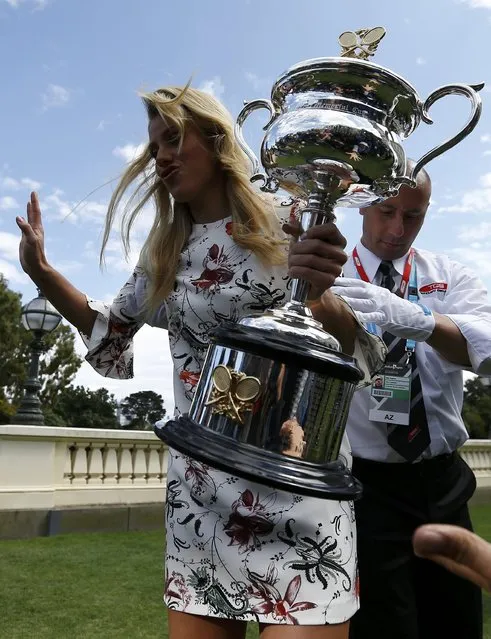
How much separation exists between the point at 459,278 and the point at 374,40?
3.90 feet

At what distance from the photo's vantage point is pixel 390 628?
7.34 feet

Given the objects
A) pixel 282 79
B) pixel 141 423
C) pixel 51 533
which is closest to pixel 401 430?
pixel 282 79

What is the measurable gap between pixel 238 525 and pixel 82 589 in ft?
13.3

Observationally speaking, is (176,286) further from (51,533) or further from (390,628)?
(51,533)

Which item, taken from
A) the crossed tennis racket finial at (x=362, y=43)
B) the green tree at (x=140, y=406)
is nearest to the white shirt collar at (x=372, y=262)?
the crossed tennis racket finial at (x=362, y=43)

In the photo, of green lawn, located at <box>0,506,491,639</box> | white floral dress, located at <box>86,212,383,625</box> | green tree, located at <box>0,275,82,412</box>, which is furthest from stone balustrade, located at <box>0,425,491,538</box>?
green tree, located at <box>0,275,82,412</box>

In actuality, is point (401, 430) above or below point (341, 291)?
below

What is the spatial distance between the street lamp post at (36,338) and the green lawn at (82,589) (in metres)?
1.54

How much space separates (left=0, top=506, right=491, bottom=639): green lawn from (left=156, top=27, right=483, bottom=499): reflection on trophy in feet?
10.9

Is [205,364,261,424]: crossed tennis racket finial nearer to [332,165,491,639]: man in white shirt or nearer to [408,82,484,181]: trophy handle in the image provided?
[408,82,484,181]: trophy handle

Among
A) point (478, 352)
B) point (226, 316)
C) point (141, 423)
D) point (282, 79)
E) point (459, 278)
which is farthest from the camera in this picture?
point (141, 423)

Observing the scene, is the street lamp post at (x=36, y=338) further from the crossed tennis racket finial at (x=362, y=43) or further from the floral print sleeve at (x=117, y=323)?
the crossed tennis racket finial at (x=362, y=43)

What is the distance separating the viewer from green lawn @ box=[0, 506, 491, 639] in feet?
14.2

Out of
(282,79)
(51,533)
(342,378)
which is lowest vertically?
(51,533)
